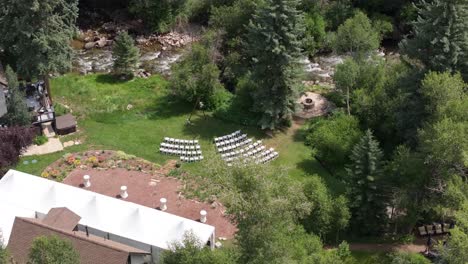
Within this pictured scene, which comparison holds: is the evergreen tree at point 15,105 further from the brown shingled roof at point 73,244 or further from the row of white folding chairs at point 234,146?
the row of white folding chairs at point 234,146

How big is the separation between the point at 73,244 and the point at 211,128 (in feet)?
51.0

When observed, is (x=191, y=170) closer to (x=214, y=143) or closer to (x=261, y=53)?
(x=214, y=143)

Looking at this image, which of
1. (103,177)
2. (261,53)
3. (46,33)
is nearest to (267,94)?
(261,53)

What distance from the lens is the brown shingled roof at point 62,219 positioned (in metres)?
32.2

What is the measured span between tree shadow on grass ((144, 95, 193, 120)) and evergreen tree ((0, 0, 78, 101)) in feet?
22.0

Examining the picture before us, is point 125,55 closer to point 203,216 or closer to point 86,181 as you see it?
point 86,181

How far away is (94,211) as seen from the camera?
33688 millimetres

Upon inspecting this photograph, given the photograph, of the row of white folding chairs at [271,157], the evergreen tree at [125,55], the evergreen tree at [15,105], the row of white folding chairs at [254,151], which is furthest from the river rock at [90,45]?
the row of white folding chairs at [271,157]

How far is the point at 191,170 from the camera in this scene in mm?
39594

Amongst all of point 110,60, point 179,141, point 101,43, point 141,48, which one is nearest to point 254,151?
point 179,141

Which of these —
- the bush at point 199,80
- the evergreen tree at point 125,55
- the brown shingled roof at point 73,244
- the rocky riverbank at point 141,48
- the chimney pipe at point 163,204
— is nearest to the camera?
the brown shingled roof at point 73,244

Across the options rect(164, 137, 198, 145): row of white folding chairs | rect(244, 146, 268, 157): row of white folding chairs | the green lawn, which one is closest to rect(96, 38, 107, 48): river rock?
the green lawn

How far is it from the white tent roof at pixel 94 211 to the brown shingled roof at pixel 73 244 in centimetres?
132

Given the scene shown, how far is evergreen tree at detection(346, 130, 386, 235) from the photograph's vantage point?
34094 mm
